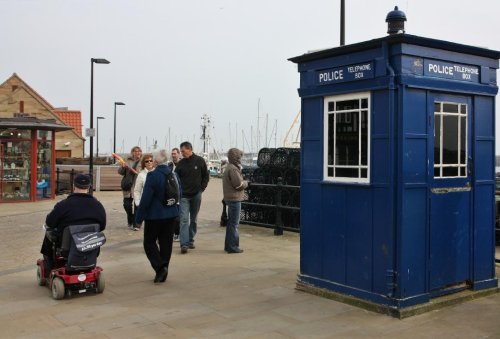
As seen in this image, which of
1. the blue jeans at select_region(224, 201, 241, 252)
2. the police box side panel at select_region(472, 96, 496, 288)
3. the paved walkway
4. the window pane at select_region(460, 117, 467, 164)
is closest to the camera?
the paved walkway

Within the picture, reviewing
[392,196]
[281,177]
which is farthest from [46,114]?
[392,196]

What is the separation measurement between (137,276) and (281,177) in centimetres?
473

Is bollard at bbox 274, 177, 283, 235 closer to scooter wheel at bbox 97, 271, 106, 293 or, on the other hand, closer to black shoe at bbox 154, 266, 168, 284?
black shoe at bbox 154, 266, 168, 284

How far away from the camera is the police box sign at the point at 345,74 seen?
561cm

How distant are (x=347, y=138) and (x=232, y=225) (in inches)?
142

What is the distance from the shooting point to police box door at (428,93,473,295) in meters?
5.71

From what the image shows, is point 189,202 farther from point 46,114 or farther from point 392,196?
point 46,114

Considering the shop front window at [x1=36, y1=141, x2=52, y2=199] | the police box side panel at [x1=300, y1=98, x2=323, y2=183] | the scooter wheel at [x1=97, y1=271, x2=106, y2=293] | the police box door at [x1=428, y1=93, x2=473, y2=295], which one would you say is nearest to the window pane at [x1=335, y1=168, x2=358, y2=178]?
the police box side panel at [x1=300, y1=98, x2=323, y2=183]

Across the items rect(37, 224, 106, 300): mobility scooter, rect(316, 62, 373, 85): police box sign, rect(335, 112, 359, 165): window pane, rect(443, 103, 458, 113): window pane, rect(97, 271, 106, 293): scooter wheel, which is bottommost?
rect(97, 271, 106, 293): scooter wheel

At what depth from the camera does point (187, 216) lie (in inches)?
365

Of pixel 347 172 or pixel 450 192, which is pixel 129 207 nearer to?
pixel 347 172

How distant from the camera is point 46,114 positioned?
47.6 m

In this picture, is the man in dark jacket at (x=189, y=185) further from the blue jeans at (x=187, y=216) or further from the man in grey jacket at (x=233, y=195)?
the man in grey jacket at (x=233, y=195)

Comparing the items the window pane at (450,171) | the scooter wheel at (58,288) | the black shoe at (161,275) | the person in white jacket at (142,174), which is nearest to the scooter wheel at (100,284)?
the scooter wheel at (58,288)
